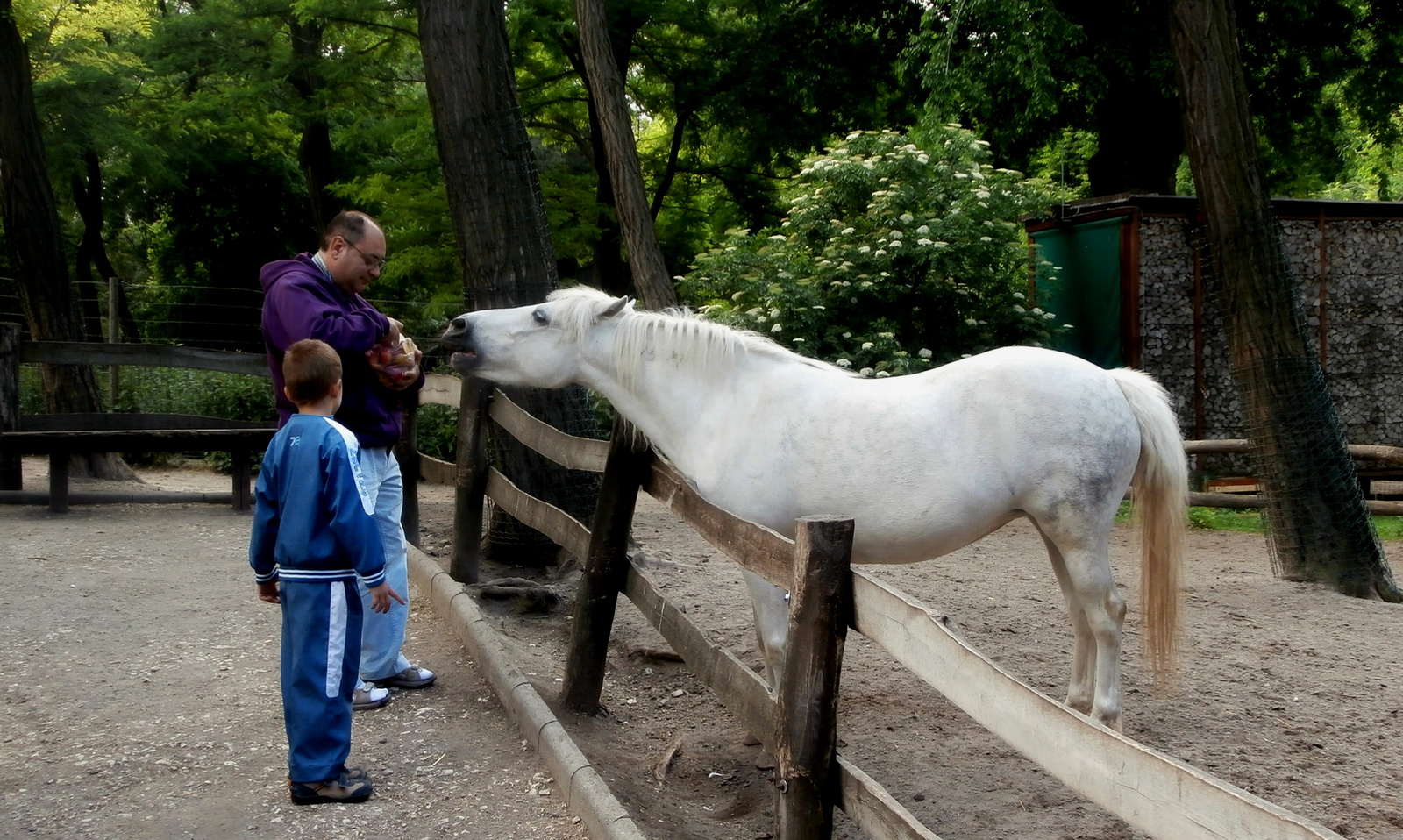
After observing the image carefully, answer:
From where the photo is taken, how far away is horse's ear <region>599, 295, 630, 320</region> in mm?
4301

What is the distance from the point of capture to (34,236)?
1077 centimetres

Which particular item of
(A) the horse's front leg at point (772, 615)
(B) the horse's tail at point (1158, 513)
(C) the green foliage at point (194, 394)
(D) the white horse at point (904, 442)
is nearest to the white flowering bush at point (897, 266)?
(B) the horse's tail at point (1158, 513)

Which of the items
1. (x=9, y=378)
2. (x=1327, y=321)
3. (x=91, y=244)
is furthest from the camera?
(x=91, y=244)

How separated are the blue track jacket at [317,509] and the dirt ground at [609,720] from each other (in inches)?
28.4

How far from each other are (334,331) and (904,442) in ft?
6.86

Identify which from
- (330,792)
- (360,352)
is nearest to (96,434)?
(360,352)

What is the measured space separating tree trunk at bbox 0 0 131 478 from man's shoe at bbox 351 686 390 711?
799 centimetres

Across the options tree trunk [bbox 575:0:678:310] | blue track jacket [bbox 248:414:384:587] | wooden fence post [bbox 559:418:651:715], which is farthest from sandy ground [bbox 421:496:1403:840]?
tree trunk [bbox 575:0:678:310]

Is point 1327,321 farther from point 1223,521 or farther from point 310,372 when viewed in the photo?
point 310,372

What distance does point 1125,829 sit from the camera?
355 cm

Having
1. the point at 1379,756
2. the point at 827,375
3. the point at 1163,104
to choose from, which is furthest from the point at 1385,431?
the point at 827,375

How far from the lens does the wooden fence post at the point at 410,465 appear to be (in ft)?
21.0

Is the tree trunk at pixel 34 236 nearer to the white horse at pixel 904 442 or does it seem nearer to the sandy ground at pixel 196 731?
the sandy ground at pixel 196 731

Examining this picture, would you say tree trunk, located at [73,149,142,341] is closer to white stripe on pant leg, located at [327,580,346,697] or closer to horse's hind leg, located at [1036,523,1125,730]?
white stripe on pant leg, located at [327,580,346,697]
